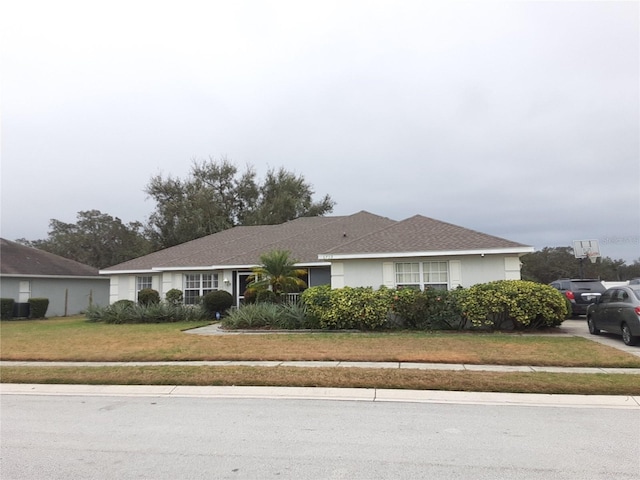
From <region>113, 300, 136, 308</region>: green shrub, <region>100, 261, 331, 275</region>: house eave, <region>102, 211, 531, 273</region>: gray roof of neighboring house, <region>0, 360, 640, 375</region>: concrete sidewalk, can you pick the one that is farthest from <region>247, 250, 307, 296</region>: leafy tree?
<region>0, 360, 640, 375</region>: concrete sidewalk

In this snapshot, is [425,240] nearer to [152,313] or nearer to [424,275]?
[424,275]

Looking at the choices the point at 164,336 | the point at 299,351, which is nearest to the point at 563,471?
the point at 299,351

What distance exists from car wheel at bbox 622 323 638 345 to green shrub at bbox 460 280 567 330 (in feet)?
7.82

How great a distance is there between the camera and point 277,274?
19.4 m

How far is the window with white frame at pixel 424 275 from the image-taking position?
17531 mm

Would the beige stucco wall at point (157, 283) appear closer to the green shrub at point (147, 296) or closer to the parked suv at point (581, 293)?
the green shrub at point (147, 296)

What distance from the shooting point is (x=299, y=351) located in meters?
11.6

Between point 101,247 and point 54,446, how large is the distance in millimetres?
53820

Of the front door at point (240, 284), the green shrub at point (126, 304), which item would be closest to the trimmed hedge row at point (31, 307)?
the green shrub at point (126, 304)

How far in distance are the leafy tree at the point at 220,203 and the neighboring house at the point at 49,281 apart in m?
9.09

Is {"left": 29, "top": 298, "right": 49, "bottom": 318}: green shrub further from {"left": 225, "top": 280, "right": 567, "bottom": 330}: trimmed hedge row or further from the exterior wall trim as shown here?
{"left": 225, "top": 280, "right": 567, "bottom": 330}: trimmed hedge row

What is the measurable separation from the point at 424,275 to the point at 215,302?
958 centimetres

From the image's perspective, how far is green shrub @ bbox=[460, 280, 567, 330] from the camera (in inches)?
587

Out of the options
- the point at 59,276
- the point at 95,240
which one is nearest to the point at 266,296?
the point at 59,276
